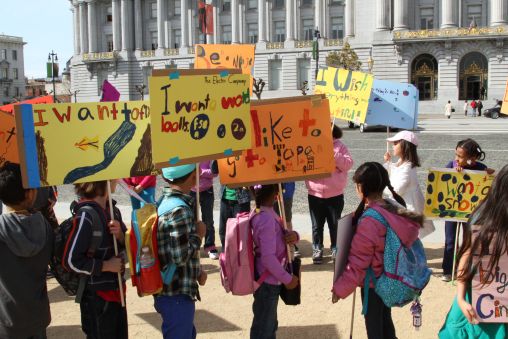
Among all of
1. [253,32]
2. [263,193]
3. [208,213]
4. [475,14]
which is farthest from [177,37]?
[263,193]

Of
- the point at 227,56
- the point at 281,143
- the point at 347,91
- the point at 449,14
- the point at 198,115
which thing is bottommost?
the point at 281,143

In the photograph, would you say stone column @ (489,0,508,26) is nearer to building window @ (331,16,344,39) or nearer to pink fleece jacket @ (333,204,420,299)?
building window @ (331,16,344,39)

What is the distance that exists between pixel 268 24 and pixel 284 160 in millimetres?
51772

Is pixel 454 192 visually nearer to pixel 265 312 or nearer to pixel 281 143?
pixel 281 143

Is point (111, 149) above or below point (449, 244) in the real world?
above

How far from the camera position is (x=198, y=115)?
332 centimetres

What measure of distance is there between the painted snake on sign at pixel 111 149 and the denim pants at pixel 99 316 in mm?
724

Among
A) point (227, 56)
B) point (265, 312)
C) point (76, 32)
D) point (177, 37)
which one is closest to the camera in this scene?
point (265, 312)

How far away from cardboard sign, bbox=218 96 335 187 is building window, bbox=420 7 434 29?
46478mm

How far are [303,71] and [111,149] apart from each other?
5081cm

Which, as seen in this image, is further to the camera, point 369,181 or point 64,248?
point 369,181

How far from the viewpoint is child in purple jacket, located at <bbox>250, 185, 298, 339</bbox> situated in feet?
11.4

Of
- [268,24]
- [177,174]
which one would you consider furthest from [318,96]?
[268,24]

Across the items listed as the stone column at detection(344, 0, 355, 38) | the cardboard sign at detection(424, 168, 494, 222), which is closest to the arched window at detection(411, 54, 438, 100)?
the stone column at detection(344, 0, 355, 38)
